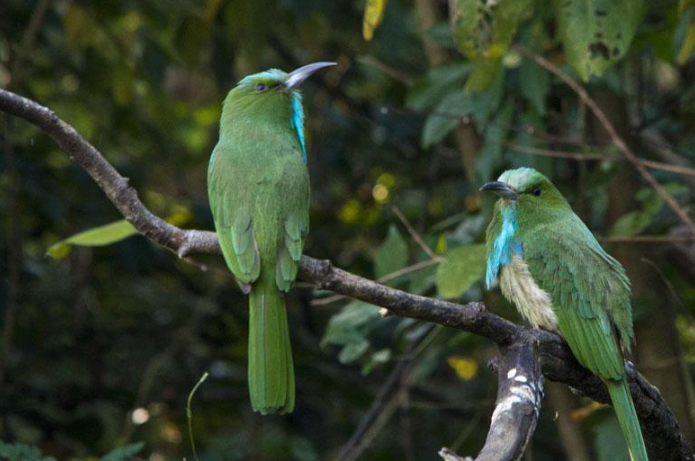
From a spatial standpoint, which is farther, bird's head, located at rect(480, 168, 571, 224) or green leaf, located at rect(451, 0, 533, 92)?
green leaf, located at rect(451, 0, 533, 92)

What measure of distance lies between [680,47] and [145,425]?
10.7 ft

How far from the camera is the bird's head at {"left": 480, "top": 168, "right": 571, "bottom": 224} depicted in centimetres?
334

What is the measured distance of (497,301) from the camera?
15.2ft

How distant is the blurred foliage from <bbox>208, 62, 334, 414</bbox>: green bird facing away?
2.36ft

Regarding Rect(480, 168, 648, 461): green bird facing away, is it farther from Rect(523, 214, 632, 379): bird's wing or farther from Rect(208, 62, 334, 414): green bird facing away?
Rect(208, 62, 334, 414): green bird facing away

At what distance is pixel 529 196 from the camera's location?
3373mm

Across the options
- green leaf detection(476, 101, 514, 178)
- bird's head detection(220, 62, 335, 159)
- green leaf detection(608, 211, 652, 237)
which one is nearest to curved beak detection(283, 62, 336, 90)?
bird's head detection(220, 62, 335, 159)

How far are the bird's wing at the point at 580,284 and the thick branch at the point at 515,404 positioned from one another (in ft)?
1.55

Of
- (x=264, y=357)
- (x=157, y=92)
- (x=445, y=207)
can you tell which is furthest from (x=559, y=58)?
(x=264, y=357)

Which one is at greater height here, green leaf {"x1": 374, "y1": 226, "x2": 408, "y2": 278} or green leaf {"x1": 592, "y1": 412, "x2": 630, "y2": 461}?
green leaf {"x1": 374, "y1": 226, "x2": 408, "y2": 278}

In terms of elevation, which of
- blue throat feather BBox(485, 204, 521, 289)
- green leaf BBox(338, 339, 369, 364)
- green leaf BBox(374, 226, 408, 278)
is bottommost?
blue throat feather BBox(485, 204, 521, 289)

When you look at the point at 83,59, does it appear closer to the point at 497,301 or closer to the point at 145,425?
the point at 145,425

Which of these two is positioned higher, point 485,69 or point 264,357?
point 485,69

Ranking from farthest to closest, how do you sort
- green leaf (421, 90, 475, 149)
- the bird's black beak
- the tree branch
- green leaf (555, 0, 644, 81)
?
1. green leaf (421, 90, 475, 149)
2. green leaf (555, 0, 644, 81)
3. the bird's black beak
4. the tree branch
